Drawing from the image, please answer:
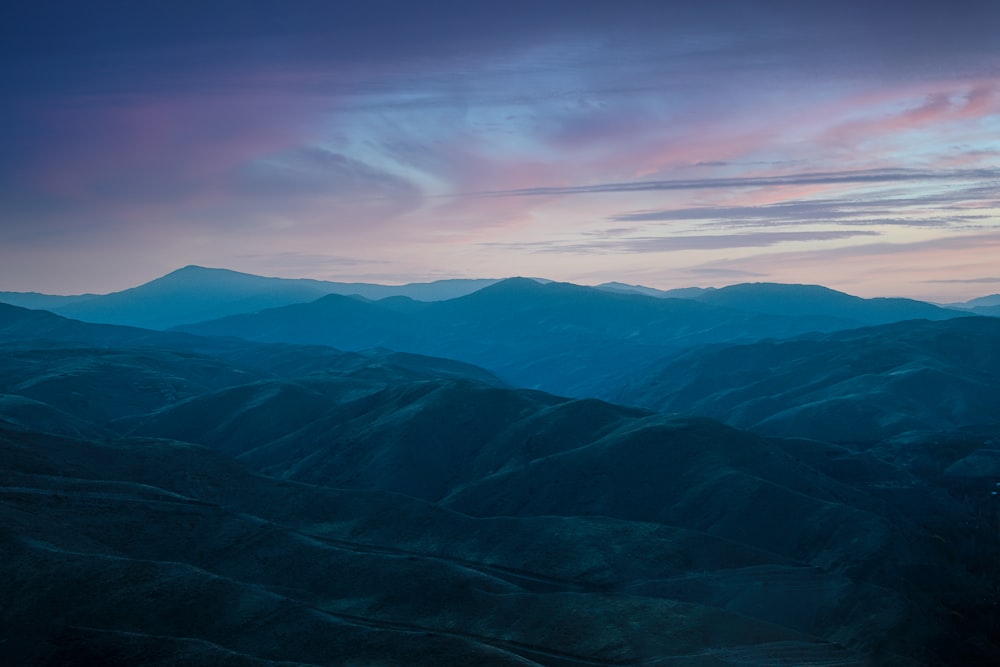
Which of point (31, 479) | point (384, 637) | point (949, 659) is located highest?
point (31, 479)

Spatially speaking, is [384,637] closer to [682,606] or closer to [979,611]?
[682,606]

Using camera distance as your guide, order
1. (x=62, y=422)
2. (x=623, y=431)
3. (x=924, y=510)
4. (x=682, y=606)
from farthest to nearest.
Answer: (x=62, y=422) → (x=623, y=431) → (x=924, y=510) → (x=682, y=606)

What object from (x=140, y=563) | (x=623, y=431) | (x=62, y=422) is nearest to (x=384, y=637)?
(x=140, y=563)

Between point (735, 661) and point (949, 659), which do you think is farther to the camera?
point (949, 659)

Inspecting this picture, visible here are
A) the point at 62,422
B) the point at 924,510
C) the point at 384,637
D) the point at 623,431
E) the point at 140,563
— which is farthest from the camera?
the point at 62,422

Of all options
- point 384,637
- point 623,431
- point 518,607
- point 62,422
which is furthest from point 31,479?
point 623,431

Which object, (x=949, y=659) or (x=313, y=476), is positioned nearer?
(x=949, y=659)

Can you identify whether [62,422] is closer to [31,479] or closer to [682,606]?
[31,479]

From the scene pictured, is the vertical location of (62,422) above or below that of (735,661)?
above

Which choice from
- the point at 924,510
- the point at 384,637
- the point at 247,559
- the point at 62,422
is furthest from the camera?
the point at 62,422
